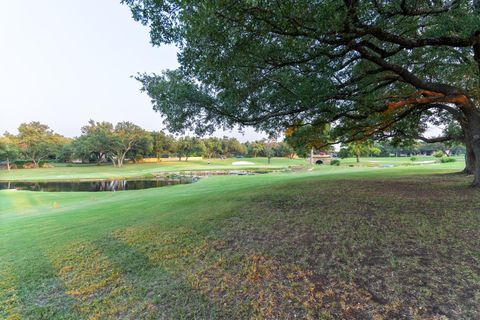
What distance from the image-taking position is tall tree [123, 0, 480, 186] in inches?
159

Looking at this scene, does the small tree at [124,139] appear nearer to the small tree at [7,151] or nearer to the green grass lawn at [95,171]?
the green grass lawn at [95,171]

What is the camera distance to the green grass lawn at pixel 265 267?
8.91 feet

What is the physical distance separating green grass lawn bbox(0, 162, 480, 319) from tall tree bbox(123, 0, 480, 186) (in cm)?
301

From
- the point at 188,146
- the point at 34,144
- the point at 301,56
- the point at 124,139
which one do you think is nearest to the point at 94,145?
the point at 124,139

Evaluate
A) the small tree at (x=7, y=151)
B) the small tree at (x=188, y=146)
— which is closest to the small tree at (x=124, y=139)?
the small tree at (x=188, y=146)

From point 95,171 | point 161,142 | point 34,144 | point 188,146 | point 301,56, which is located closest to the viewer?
point 301,56

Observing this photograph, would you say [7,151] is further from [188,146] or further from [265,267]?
[265,267]

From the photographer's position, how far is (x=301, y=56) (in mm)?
5574

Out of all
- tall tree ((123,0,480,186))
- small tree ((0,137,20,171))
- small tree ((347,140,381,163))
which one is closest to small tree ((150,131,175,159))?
small tree ((0,137,20,171))

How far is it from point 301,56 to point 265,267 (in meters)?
4.36

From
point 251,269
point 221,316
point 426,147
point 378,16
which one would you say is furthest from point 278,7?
point 426,147

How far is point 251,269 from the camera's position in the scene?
345cm

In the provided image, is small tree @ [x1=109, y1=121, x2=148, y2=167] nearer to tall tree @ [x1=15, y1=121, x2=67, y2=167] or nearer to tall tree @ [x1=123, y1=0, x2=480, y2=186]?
tall tree @ [x1=15, y1=121, x2=67, y2=167]

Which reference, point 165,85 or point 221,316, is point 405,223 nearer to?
point 221,316
